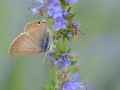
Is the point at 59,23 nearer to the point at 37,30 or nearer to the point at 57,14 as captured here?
the point at 57,14

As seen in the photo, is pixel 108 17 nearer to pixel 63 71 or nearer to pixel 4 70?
pixel 4 70

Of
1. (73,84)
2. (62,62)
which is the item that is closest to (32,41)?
(62,62)

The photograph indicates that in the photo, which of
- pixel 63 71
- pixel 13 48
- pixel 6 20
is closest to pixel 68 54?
pixel 63 71

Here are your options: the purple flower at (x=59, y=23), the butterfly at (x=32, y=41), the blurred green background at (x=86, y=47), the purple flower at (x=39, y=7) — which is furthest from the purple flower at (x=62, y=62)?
the blurred green background at (x=86, y=47)

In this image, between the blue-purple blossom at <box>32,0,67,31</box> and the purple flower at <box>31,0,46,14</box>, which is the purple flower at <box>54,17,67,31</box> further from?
the purple flower at <box>31,0,46,14</box>

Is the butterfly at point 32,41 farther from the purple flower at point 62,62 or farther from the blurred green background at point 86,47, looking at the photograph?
the blurred green background at point 86,47

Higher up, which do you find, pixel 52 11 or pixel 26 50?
pixel 52 11
